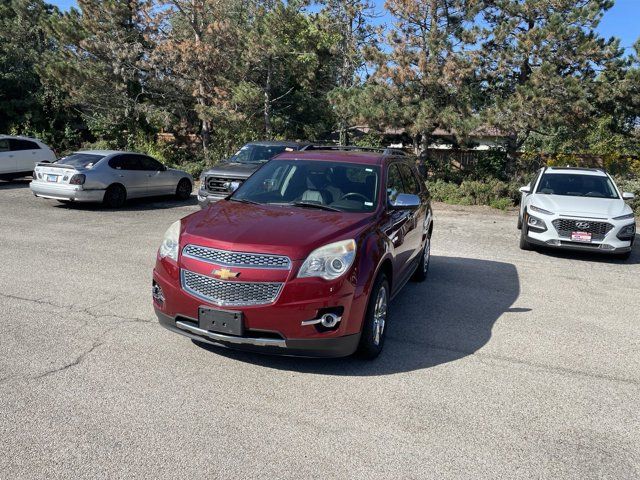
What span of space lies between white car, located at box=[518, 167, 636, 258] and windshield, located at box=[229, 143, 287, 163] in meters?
6.25

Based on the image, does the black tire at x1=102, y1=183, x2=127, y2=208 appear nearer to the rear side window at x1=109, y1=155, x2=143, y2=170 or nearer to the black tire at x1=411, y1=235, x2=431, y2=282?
the rear side window at x1=109, y1=155, x2=143, y2=170

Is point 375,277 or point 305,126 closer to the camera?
point 375,277

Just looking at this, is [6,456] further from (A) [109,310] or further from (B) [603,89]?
(B) [603,89]

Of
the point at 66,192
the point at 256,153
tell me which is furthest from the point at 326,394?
the point at 66,192

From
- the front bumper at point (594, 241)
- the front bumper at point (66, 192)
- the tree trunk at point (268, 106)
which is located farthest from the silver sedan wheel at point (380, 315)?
the tree trunk at point (268, 106)

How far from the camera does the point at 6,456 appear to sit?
311 cm

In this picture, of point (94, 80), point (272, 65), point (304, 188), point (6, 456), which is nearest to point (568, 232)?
point (304, 188)

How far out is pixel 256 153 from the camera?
13484 mm

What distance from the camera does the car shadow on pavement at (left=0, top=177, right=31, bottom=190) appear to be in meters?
17.3

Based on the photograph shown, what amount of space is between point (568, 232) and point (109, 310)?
24.9 ft

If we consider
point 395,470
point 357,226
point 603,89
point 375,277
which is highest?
point 603,89

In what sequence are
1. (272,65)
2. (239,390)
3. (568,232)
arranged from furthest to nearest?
(272,65) → (568,232) → (239,390)

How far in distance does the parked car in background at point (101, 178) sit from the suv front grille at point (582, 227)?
33.7ft

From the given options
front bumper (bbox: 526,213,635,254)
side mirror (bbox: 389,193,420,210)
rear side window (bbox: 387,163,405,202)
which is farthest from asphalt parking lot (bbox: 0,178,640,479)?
front bumper (bbox: 526,213,635,254)
